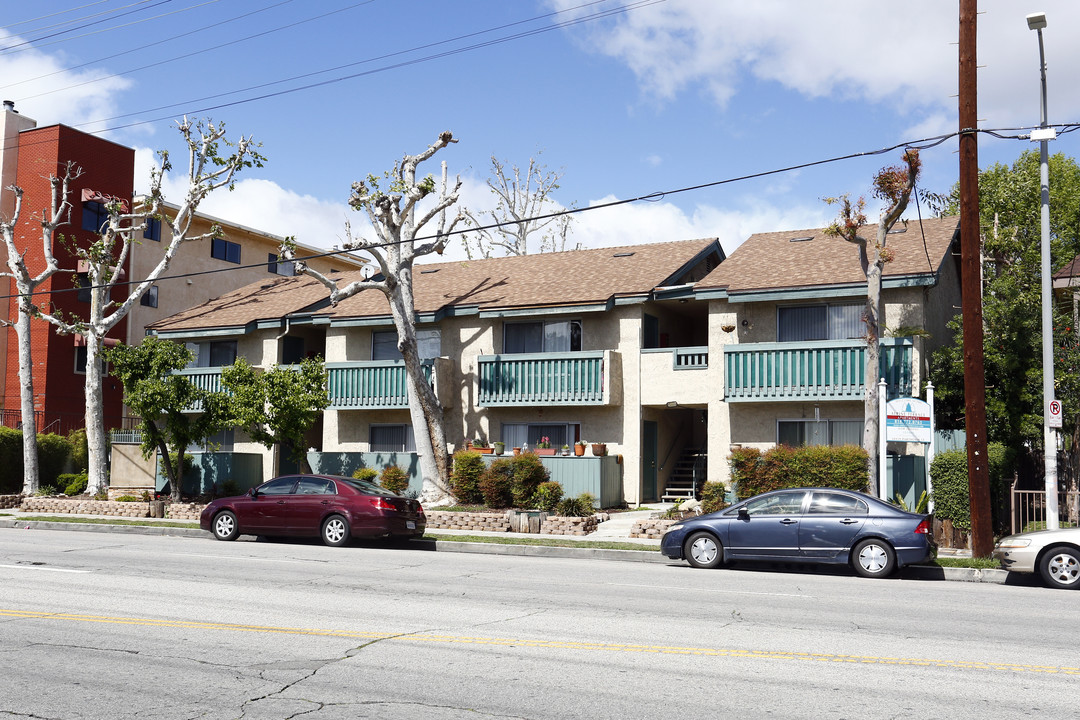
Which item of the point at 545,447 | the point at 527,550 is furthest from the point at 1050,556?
the point at 545,447

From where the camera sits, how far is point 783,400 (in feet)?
77.2

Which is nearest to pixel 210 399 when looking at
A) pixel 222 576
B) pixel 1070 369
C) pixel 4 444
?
pixel 4 444

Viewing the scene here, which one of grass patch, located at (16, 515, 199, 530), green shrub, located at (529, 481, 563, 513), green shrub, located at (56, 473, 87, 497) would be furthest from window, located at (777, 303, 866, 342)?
green shrub, located at (56, 473, 87, 497)

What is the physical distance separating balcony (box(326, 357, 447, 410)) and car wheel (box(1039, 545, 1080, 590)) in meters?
17.1

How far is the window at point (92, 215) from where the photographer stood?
126ft

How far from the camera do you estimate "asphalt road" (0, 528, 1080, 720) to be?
6.83m

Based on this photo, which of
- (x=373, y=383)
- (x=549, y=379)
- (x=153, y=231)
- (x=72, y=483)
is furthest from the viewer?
(x=153, y=231)

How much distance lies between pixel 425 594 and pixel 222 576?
10.9 feet

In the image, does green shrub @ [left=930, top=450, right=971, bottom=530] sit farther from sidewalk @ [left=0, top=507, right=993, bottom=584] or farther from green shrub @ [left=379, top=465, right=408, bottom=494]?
green shrub @ [left=379, top=465, right=408, bottom=494]

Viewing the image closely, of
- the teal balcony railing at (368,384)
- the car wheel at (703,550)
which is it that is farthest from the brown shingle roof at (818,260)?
the car wheel at (703,550)

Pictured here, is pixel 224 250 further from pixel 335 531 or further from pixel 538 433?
pixel 335 531

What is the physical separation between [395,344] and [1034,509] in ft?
59.6

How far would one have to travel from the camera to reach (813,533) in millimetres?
15383

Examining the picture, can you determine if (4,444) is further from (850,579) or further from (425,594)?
(850,579)
